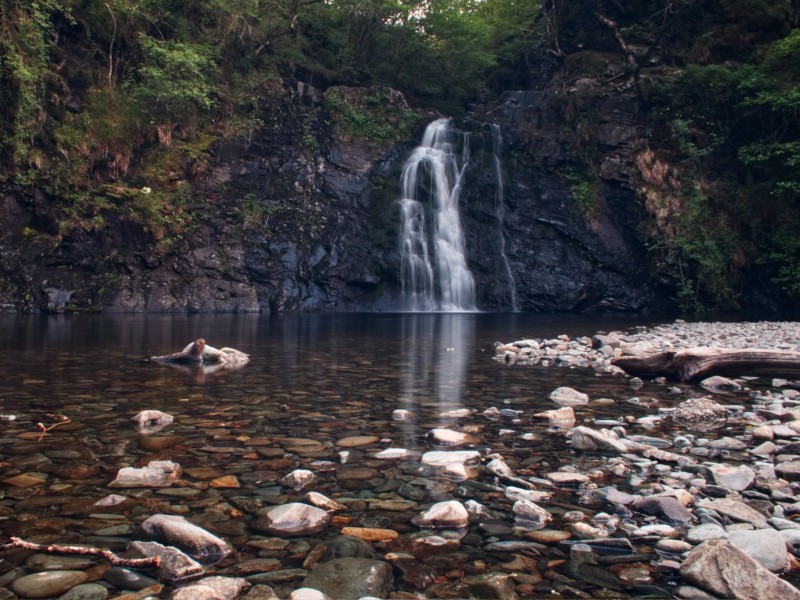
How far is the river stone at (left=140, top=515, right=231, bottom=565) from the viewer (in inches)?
78.6

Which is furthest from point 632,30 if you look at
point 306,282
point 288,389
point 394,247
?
point 288,389

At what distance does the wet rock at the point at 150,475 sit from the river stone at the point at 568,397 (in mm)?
3342

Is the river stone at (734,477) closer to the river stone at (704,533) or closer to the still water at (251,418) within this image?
the river stone at (704,533)

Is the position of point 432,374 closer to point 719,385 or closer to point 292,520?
point 719,385

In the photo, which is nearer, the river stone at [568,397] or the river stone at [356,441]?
the river stone at [356,441]

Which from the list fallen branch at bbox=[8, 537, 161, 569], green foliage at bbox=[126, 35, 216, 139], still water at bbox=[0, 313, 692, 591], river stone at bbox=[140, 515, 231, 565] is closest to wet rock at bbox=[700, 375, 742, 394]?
still water at bbox=[0, 313, 692, 591]

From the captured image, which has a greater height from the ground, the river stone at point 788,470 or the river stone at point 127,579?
the river stone at point 788,470

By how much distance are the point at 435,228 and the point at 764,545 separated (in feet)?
68.2

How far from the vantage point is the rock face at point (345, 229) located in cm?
1831

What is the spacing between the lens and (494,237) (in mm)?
22531

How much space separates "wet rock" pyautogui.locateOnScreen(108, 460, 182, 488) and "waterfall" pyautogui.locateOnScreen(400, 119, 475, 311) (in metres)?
18.3

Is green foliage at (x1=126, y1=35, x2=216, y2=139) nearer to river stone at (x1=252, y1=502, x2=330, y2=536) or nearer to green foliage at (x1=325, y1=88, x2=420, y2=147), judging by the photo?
green foliage at (x1=325, y1=88, x2=420, y2=147)

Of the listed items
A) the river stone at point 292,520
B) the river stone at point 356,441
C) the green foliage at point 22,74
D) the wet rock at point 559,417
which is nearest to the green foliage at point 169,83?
the green foliage at point 22,74

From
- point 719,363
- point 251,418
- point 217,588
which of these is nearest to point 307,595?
point 217,588
